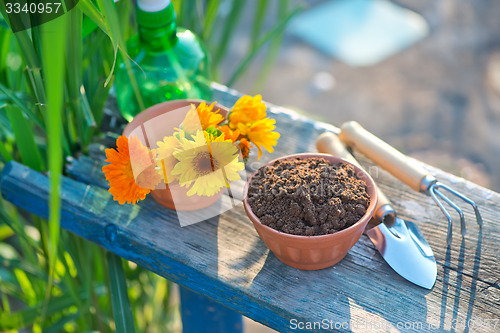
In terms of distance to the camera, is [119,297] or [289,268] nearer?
[289,268]

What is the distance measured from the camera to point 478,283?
0.63 meters

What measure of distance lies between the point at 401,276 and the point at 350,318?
0.10 meters

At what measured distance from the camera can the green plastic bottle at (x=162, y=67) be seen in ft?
2.61

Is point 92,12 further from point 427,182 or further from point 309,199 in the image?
point 427,182

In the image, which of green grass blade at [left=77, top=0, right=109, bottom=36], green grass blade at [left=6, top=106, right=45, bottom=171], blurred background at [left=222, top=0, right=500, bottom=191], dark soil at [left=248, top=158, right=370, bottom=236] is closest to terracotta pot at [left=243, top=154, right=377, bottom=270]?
dark soil at [left=248, top=158, right=370, bottom=236]

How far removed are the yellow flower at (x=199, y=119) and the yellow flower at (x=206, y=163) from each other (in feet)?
0.09

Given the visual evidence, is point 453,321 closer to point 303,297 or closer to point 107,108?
point 303,297

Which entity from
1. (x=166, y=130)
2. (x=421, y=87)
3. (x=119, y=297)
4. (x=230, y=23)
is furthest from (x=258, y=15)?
(x=421, y=87)

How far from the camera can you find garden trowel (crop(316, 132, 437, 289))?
2.09 ft

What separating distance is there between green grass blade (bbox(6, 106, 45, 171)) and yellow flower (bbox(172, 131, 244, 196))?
32cm

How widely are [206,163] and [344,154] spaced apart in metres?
0.25

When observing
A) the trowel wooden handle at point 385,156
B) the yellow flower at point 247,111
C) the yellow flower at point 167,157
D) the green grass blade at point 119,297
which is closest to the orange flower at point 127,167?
the yellow flower at point 167,157

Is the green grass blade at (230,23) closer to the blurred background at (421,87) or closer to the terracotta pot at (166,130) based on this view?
the terracotta pot at (166,130)

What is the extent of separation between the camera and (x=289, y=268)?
653mm
